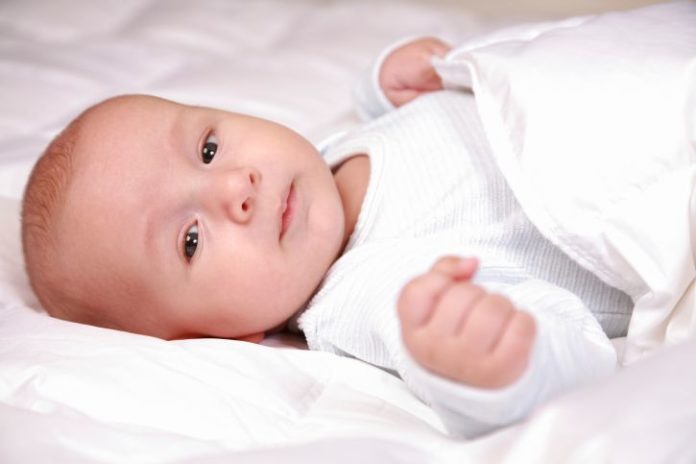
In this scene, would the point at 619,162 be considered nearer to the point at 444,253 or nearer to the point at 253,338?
the point at 444,253

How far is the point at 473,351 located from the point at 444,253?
0.97 feet

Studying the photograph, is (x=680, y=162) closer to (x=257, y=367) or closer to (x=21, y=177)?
(x=257, y=367)

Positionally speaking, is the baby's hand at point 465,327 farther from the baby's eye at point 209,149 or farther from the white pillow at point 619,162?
the baby's eye at point 209,149

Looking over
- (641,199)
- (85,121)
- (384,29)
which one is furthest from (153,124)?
(384,29)

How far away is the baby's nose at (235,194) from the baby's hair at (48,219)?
0.17 meters

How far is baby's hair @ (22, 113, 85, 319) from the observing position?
3.34 ft

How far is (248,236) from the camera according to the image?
988 mm

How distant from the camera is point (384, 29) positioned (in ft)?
6.41

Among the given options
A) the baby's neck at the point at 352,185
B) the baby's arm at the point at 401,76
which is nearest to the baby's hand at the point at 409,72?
the baby's arm at the point at 401,76

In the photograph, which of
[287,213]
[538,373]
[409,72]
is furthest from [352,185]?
[538,373]

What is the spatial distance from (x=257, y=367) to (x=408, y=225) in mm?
264

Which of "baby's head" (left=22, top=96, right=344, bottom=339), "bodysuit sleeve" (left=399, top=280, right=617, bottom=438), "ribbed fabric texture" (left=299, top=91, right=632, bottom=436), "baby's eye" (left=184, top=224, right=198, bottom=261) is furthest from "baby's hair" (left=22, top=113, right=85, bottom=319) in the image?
"bodysuit sleeve" (left=399, top=280, right=617, bottom=438)

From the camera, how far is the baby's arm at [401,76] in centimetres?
140

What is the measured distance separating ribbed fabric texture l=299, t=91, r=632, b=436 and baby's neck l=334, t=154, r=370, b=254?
0.06ft
